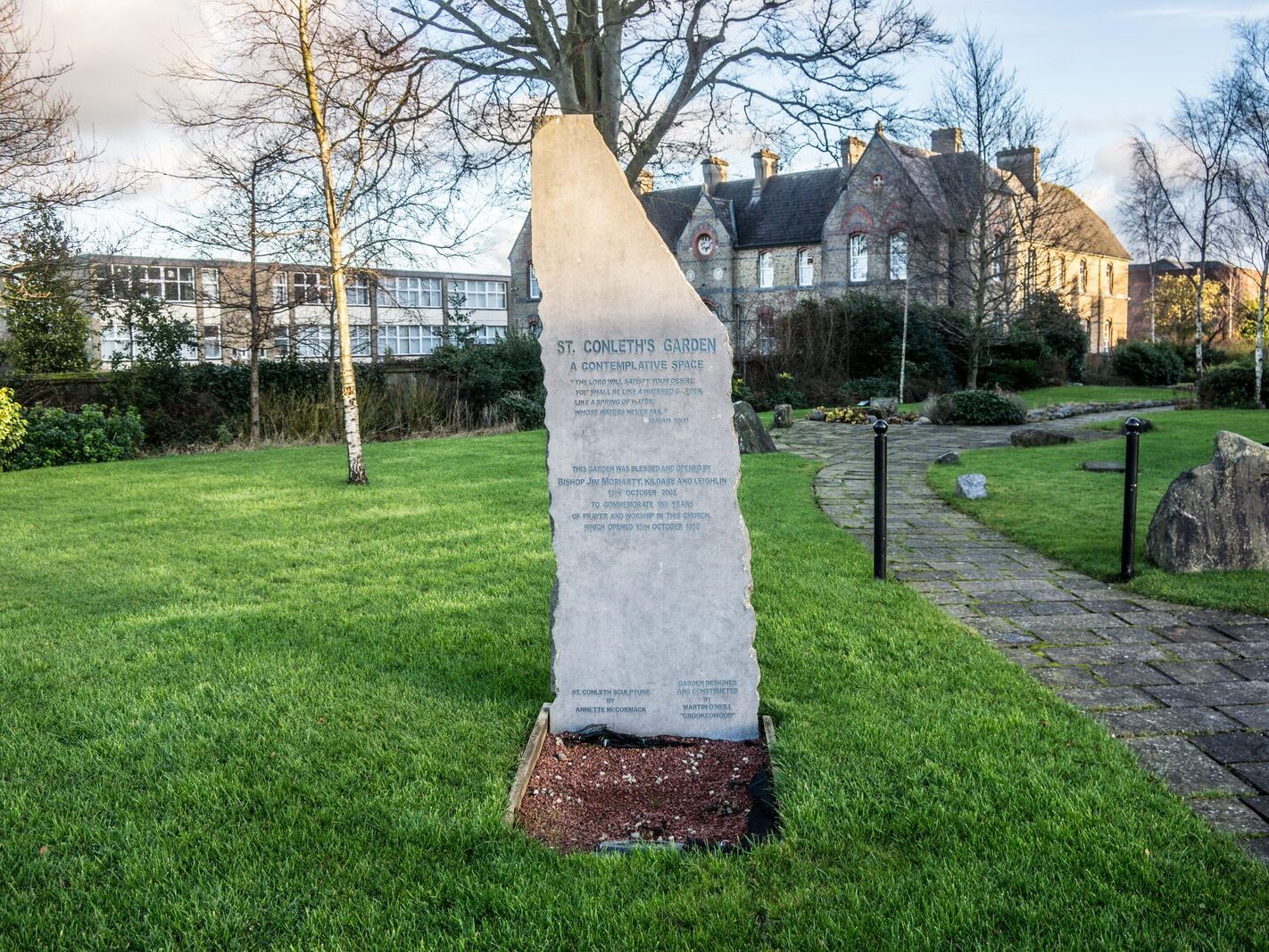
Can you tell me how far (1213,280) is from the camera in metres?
40.3

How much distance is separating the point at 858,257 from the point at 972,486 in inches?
1221

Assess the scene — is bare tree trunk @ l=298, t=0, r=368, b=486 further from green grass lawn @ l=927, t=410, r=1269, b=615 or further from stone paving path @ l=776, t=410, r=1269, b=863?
green grass lawn @ l=927, t=410, r=1269, b=615

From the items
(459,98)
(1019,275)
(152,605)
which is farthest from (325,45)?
(1019,275)

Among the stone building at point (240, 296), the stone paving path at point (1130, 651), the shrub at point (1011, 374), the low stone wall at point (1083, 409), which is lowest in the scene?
the stone paving path at point (1130, 651)

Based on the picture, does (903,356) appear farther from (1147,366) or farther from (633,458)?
(633,458)

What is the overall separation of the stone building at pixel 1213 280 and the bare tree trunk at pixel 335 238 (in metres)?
27.2

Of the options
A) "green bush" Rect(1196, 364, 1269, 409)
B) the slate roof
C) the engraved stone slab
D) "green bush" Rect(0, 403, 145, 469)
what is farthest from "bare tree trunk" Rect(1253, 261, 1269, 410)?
"green bush" Rect(0, 403, 145, 469)

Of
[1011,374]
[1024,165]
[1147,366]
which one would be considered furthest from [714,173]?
[1147,366]

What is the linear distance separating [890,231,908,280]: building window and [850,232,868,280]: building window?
1283 millimetres

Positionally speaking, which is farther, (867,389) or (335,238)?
(867,389)

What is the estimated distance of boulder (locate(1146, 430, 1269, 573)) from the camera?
694 centimetres

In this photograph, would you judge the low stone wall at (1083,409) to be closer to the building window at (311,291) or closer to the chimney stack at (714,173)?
the building window at (311,291)

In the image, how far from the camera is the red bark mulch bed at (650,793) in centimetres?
347

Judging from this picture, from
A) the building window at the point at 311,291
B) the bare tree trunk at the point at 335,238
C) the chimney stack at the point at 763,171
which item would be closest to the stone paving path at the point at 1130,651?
the bare tree trunk at the point at 335,238
